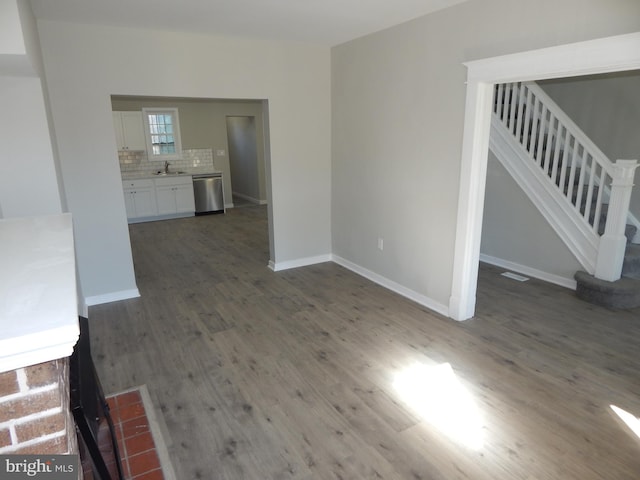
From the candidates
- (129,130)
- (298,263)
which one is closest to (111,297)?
(298,263)

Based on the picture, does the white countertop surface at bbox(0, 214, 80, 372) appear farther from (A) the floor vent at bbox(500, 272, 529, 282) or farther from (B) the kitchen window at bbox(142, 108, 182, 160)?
(B) the kitchen window at bbox(142, 108, 182, 160)

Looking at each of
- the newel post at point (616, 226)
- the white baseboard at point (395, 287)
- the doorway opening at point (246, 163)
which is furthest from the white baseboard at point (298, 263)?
the doorway opening at point (246, 163)

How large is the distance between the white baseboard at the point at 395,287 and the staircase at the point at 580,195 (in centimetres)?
144

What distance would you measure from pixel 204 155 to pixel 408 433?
7.65 meters

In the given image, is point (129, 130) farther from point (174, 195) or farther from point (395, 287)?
point (395, 287)

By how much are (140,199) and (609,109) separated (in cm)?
722

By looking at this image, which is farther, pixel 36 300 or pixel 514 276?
pixel 514 276

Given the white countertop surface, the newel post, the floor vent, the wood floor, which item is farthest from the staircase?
the white countertop surface

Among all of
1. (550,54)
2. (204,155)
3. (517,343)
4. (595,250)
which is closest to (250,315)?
(517,343)

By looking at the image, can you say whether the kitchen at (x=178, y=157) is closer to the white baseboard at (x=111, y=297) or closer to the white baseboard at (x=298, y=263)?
the white baseboard at (x=298, y=263)

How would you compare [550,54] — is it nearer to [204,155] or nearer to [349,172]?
[349,172]

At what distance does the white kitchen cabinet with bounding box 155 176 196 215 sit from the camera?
7676 mm

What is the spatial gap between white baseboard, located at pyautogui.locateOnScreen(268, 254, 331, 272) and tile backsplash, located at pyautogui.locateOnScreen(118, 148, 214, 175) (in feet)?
14.9

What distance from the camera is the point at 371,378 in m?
Result: 2.66
